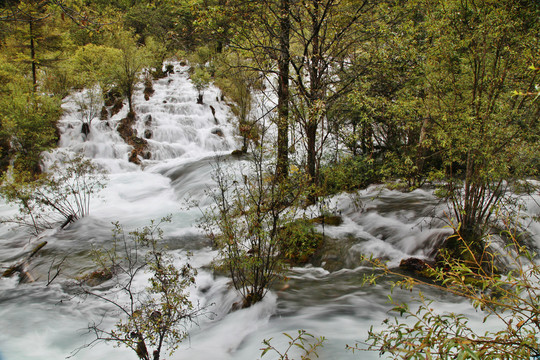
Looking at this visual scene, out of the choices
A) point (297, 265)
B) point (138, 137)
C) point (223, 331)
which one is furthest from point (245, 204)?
point (138, 137)

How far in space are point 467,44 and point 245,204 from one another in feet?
15.8

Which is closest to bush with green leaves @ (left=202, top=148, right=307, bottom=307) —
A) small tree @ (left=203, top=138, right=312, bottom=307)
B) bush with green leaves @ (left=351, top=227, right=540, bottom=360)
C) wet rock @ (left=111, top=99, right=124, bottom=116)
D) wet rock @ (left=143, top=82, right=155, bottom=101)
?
small tree @ (left=203, top=138, right=312, bottom=307)

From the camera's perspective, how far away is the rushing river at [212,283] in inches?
173

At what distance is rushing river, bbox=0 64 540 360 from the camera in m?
4.38

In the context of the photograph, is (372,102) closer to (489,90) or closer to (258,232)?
(489,90)

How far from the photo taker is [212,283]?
598 centimetres

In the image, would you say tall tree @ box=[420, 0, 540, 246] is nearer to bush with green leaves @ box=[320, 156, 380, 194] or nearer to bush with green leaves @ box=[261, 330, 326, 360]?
bush with green leaves @ box=[320, 156, 380, 194]

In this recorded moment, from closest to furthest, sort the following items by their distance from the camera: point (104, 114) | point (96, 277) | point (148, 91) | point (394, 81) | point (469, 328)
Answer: point (469, 328) < point (96, 277) < point (394, 81) < point (104, 114) < point (148, 91)

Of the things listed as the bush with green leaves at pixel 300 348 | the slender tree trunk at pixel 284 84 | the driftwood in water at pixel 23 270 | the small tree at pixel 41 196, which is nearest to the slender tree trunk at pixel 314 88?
the slender tree trunk at pixel 284 84

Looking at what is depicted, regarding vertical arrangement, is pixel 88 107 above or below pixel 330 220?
above

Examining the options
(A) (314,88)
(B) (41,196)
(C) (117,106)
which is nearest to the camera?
(A) (314,88)

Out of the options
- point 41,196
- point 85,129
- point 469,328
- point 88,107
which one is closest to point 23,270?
point 41,196

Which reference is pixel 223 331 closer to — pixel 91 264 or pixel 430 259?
pixel 91 264

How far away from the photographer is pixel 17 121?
12.3 meters
